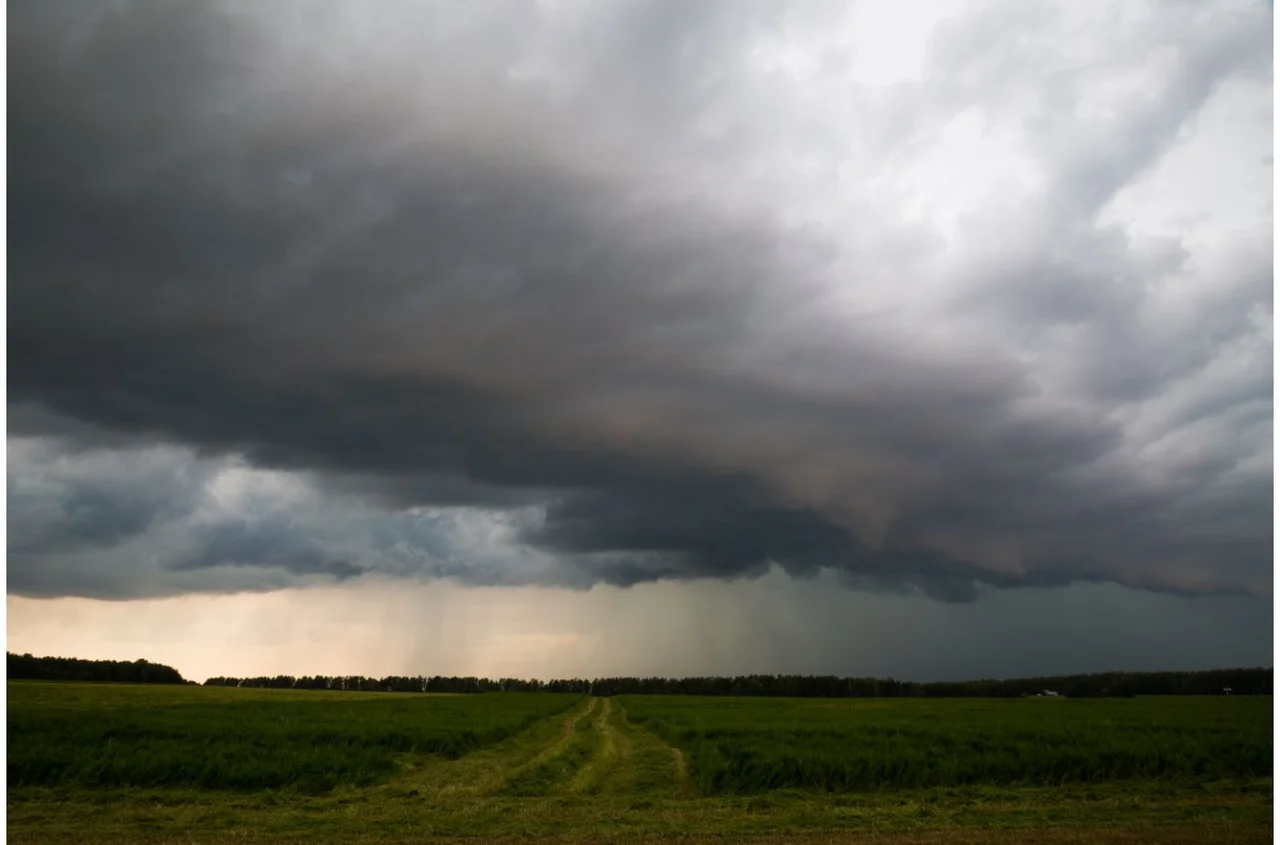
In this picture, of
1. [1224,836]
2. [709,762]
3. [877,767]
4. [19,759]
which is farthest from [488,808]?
[1224,836]

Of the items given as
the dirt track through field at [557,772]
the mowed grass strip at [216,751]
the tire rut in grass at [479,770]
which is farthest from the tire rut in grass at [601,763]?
the mowed grass strip at [216,751]

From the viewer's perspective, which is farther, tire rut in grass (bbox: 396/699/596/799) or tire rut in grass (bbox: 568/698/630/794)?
tire rut in grass (bbox: 568/698/630/794)

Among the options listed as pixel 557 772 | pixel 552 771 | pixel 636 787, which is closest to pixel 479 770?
pixel 552 771

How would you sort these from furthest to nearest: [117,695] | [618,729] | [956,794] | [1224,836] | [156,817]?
[117,695] < [618,729] < [956,794] < [156,817] < [1224,836]

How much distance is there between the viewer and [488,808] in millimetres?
20203

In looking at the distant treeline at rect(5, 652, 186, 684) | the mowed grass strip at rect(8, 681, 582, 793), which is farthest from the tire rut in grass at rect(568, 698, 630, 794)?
the distant treeline at rect(5, 652, 186, 684)

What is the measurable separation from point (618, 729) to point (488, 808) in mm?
31542

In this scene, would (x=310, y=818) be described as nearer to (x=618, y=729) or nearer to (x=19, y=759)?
(x=19, y=759)

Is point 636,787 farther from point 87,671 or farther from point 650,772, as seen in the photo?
point 87,671

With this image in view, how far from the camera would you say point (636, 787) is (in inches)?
948

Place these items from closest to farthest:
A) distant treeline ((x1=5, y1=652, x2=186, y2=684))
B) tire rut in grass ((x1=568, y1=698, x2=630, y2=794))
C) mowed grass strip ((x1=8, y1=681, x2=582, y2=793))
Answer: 1. mowed grass strip ((x1=8, y1=681, x2=582, y2=793))
2. tire rut in grass ((x1=568, y1=698, x2=630, y2=794))
3. distant treeline ((x1=5, y1=652, x2=186, y2=684))

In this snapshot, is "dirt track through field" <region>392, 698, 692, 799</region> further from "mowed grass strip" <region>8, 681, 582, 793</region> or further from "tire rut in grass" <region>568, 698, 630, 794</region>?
"mowed grass strip" <region>8, 681, 582, 793</region>

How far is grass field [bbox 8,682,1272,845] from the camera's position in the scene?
59.0 feet

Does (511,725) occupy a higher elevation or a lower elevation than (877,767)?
lower
